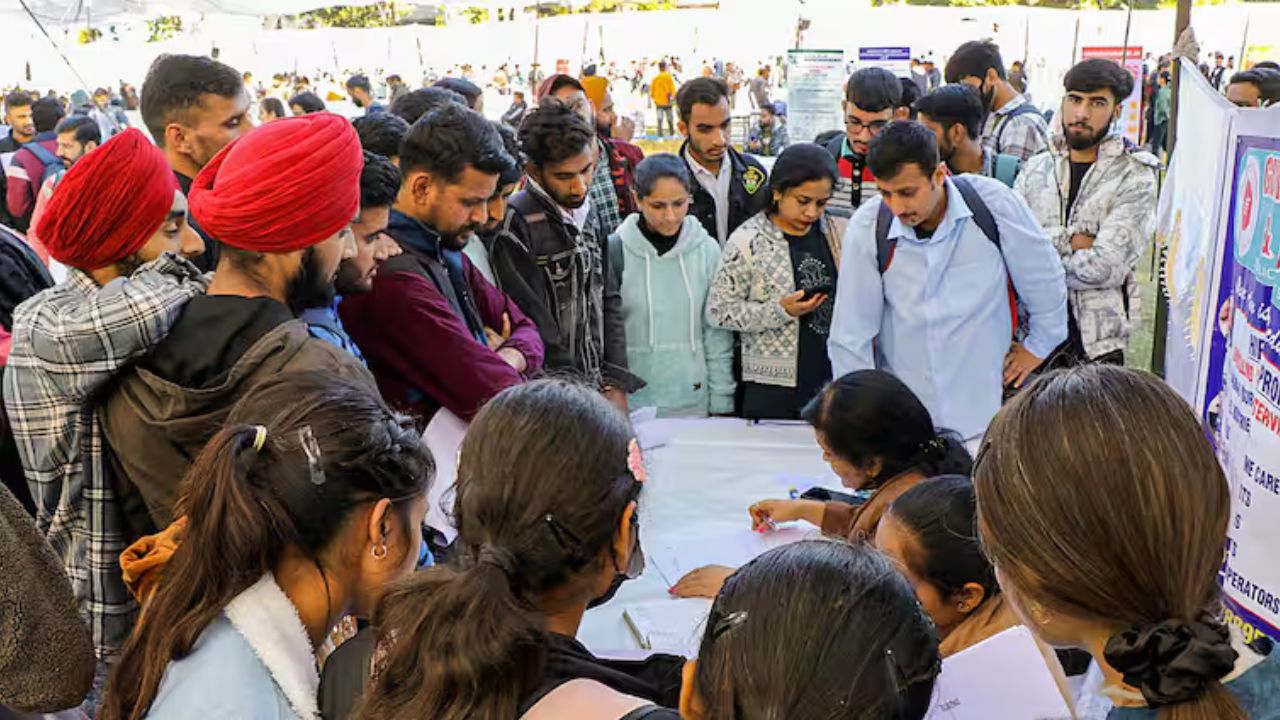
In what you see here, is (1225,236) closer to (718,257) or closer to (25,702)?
(718,257)

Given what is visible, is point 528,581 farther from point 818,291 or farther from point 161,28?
point 161,28

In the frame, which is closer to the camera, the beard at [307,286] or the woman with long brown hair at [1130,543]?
the woman with long brown hair at [1130,543]

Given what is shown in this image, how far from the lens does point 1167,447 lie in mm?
958

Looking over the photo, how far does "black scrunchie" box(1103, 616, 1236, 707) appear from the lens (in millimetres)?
880

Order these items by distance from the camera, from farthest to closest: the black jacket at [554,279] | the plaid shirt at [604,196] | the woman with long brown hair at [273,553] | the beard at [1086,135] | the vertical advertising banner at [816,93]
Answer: the vertical advertising banner at [816,93] → the plaid shirt at [604,196] → the beard at [1086,135] → the black jacket at [554,279] → the woman with long brown hair at [273,553]

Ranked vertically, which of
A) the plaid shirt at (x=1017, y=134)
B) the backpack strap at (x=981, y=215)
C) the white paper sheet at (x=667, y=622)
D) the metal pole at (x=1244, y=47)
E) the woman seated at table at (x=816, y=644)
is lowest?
the white paper sheet at (x=667, y=622)

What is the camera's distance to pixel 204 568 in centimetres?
120

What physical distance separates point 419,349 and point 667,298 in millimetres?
1268

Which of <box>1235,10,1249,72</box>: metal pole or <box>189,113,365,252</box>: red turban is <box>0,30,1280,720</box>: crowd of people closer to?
<box>189,113,365,252</box>: red turban

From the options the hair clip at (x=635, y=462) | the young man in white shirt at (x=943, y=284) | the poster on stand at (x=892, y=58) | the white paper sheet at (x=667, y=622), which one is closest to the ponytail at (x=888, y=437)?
the white paper sheet at (x=667, y=622)

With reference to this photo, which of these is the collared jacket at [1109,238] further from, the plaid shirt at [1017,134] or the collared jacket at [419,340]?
the collared jacket at [419,340]

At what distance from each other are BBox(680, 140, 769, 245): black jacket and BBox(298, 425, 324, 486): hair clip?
9.13 feet

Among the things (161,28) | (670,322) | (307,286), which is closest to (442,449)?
(307,286)

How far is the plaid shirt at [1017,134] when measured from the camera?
4.24 meters
